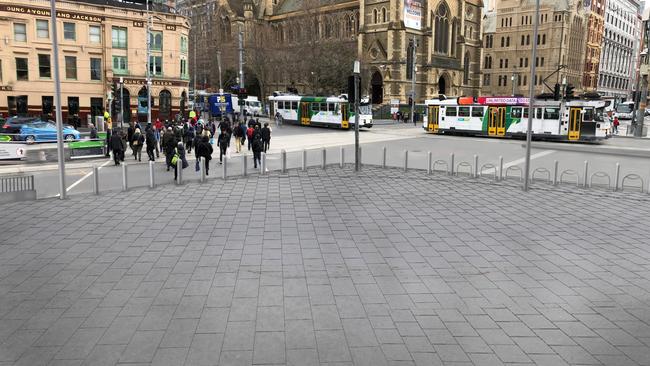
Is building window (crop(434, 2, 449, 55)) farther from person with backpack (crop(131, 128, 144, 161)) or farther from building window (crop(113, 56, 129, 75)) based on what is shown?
person with backpack (crop(131, 128, 144, 161))

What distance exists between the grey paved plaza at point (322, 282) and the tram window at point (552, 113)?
2304 cm

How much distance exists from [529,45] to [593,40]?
61.7 ft

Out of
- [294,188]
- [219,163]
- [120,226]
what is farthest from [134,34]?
[120,226]

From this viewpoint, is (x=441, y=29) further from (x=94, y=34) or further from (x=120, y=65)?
Result: (x=94, y=34)

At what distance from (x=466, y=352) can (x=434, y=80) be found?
72844 millimetres

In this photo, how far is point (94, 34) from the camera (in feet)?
138

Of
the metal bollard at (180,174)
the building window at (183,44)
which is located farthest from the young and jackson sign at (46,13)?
the metal bollard at (180,174)

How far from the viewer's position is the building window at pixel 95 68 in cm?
4219

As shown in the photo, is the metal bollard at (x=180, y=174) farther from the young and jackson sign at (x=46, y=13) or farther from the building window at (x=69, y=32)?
the building window at (x=69, y=32)

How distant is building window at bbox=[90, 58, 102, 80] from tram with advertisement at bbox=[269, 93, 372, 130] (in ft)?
52.0

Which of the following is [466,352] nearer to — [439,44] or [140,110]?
[140,110]

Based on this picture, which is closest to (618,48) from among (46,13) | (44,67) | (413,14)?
(413,14)

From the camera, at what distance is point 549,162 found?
79.6 ft

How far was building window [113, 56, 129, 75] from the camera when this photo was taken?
42844mm
